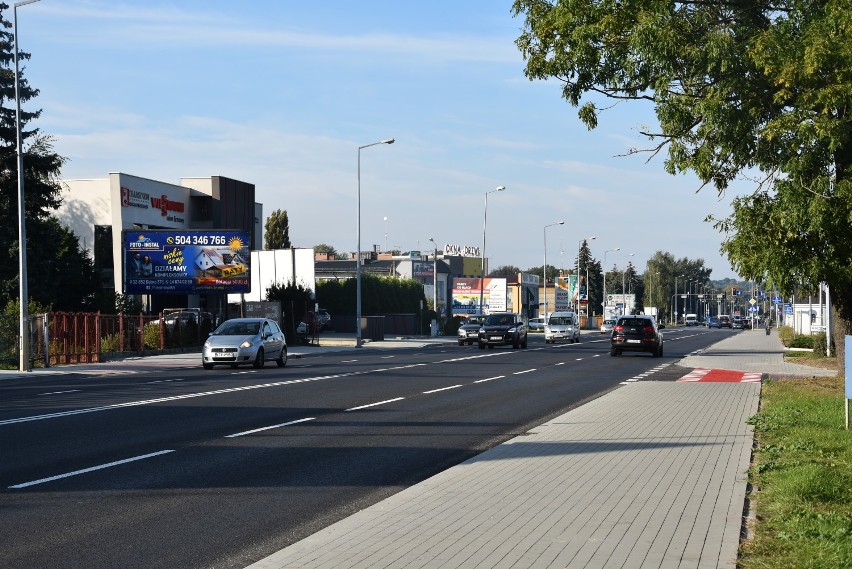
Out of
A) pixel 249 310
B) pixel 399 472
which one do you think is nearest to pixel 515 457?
pixel 399 472

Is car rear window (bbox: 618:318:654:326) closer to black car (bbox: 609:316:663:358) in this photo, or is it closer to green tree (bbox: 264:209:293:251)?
black car (bbox: 609:316:663:358)

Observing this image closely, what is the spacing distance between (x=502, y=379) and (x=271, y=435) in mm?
13941

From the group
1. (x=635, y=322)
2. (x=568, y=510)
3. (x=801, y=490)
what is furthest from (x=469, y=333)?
(x=568, y=510)

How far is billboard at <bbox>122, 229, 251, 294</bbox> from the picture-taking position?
162ft

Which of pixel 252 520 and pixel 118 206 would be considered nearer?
pixel 252 520

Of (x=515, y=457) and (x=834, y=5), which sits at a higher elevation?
(x=834, y=5)

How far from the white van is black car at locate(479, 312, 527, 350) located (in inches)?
468

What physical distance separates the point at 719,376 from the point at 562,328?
38.3 m

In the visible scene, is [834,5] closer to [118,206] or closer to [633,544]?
[633,544]

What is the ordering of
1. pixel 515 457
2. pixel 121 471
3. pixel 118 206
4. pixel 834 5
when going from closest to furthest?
pixel 121 471 → pixel 515 457 → pixel 834 5 → pixel 118 206

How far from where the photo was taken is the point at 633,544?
7.50 meters

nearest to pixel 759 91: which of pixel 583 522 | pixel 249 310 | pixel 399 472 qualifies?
pixel 399 472

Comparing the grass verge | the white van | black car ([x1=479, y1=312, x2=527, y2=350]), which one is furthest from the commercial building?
the grass verge

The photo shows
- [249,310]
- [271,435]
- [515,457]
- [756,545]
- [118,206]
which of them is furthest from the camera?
[118,206]
